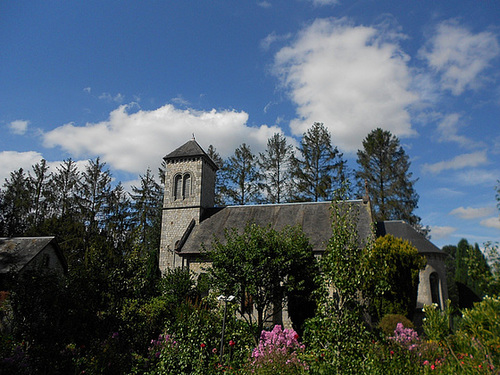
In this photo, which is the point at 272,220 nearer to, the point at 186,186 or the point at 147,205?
the point at 186,186

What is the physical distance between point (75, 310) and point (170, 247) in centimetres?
1525

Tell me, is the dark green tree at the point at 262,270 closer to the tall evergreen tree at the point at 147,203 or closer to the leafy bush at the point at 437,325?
the leafy bush at the point at 437,325

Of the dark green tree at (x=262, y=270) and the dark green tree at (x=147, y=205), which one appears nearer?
the dark green tree at (x=262, y=270)

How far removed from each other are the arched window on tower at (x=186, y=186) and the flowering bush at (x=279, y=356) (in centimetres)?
1658

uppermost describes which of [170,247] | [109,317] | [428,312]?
[170,247]

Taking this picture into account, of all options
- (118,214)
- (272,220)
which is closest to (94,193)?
(118,214)

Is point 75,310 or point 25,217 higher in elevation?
point 25,217

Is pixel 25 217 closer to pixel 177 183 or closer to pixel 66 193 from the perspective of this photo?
pixel 66 193

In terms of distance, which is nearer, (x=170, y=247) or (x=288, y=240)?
(x=288, y=240)

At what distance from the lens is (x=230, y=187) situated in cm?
3081

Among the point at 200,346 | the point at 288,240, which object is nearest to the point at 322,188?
the point at 288,240

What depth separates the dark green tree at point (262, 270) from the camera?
1238 cm

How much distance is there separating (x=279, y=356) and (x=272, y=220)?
14865 mm

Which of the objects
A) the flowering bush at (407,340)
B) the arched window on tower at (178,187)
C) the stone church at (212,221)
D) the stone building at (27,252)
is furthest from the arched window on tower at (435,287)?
the stone building at (27,252)
